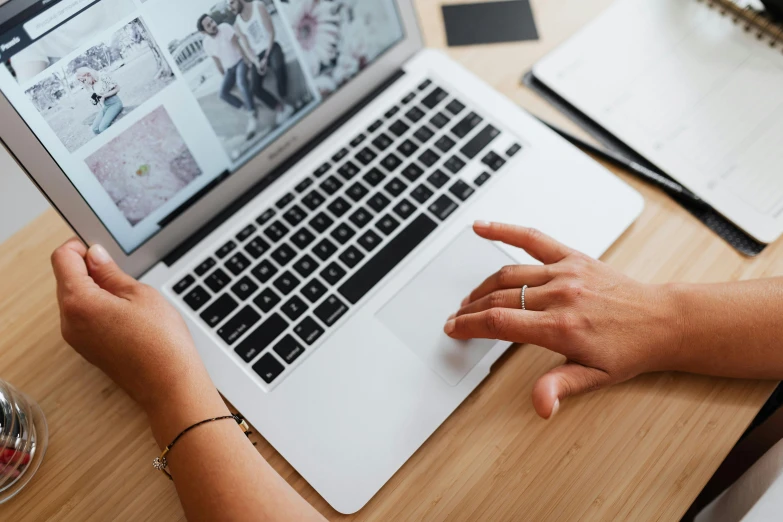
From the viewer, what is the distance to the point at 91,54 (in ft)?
2.08

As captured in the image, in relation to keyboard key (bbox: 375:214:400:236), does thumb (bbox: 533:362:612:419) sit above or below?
below

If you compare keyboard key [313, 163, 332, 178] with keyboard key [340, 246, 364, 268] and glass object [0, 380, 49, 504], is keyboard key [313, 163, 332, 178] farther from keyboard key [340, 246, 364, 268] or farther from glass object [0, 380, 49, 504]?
glass object [0, 380, 49, 504]

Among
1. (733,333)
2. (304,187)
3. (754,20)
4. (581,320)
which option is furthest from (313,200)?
(754,20)

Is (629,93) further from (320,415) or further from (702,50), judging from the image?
(320,415)

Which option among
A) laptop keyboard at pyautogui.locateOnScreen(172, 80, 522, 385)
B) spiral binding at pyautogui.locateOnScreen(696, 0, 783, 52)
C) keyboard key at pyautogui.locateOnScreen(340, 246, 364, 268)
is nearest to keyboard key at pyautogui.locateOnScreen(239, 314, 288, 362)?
laptop keyboard at pyautogui.locateOnScreen(172, 80, 522, 385)

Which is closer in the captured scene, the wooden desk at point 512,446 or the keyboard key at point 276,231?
the wooden desk at point 512,446

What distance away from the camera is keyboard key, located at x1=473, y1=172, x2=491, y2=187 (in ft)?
2.70

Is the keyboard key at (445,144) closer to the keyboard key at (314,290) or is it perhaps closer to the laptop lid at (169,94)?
the laptop lid at (169,94)

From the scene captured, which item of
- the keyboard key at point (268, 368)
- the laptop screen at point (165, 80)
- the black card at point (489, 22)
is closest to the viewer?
the laptop screen at point (165, 80)

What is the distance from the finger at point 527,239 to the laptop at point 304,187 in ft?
0.13

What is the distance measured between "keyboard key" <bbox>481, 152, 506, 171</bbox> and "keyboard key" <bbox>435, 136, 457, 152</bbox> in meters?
0.05

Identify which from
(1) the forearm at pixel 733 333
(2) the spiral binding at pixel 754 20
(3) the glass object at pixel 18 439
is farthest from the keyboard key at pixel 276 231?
(2) the spiral binding at pixel 754 20

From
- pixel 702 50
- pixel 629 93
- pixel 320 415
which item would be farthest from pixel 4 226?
pixel 702 50

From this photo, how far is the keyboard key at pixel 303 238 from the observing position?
2.57 feet
